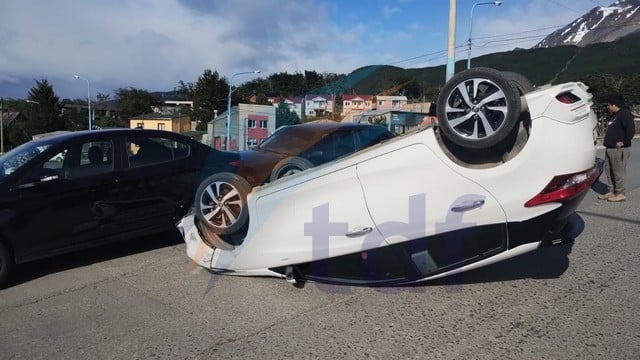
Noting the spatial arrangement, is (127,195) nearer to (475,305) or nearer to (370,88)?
(475,305)

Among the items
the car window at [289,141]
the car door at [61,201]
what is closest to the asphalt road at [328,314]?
the car door at [61,201]

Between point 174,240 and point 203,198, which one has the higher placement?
point 203,198

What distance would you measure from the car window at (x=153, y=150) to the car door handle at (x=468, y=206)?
3685 mm

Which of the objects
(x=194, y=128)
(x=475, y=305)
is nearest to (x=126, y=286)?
(x=475, y=305)

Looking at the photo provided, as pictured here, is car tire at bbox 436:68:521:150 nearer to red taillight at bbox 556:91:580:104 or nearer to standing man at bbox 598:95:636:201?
red taillight at bbox 556:91:580:104

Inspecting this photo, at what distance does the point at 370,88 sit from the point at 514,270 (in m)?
104

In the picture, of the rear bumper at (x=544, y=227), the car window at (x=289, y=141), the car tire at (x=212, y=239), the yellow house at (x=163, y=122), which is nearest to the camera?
the rear bumper at (x=544, y=227)

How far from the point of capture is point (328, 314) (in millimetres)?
3623

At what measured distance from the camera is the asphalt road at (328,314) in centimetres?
311

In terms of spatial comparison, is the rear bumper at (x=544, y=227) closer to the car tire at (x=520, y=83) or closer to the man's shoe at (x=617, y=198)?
the car tire at (x=520, y=83)

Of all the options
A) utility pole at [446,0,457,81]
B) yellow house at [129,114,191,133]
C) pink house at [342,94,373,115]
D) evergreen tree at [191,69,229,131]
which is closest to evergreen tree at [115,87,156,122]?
evergreen tree at [191,69,229,131]

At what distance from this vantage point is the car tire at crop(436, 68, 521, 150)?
324cm

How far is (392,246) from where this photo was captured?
358cm

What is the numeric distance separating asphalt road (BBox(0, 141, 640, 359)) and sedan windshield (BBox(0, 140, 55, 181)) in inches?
43.9
